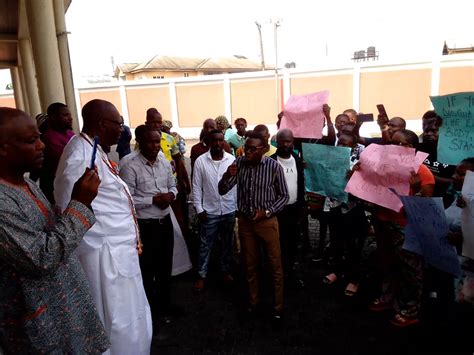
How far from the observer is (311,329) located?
3.42 meters

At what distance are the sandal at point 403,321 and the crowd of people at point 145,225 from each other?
0.04ft

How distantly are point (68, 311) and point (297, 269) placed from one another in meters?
3.37

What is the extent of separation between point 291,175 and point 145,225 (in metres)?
1.67

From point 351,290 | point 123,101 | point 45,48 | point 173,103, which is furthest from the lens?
point 123,101

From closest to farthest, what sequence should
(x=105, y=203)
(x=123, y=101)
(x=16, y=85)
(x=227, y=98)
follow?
1. (x=105, y=203)
2. (x=16, y=85)
3. (x=227, y=98)
4. (x=123, y=101)

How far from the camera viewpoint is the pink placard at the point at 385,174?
3076 mm

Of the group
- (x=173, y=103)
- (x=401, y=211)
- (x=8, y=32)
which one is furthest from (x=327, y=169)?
(x=173, y=103)

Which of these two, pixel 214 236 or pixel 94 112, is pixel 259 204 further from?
pixel 94 112

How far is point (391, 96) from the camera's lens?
18672 millimetres

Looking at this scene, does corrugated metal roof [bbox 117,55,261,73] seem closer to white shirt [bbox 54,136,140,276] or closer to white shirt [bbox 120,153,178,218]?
white shirt [bbox 120,153,178,218]

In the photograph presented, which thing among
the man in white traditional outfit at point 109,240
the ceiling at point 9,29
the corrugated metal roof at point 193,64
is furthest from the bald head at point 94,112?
the corrugated metal roof at point 193,64

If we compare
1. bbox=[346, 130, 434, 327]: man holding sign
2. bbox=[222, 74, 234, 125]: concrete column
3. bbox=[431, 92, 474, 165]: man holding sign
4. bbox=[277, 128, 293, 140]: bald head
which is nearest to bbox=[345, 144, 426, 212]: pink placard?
bbox=[346, 130, 434, 327]: man holding sign

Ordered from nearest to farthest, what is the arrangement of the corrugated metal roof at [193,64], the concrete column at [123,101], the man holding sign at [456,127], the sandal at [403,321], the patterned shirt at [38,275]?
the patterned shirt at [38,275]
the man holding sign at [456,127]
the sandal at [403,321]
the concrete column at [123,101]
the corrugated metal roof at [193,64]

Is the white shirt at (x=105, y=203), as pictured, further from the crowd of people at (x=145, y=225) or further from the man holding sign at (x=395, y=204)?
the man holding sign at (x=395, y=204)
